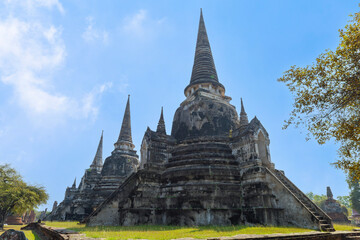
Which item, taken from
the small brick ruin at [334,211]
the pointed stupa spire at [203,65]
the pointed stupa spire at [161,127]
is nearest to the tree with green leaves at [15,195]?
the pointed stupa spire at [161,127]

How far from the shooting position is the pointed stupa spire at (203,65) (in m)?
22.6

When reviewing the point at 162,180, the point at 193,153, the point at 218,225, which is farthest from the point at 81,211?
the point at 218,225

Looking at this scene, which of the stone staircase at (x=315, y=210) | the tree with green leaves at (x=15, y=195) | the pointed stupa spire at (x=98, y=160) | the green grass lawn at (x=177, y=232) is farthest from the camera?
the pointed stupa spire at (x=98, y=160)

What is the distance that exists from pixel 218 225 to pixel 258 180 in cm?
357

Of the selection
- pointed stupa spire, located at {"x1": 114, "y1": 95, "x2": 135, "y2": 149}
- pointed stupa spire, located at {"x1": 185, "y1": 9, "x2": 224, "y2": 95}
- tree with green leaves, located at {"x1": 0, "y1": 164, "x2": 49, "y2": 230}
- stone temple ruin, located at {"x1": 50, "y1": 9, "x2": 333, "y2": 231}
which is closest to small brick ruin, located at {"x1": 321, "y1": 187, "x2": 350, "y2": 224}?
A: stone temple ruin, located at {"x1": 50, "y1": 9, "x2": 333, "y2": 231}

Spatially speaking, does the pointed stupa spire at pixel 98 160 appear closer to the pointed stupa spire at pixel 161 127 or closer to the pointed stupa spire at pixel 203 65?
the pointed stupa spire at pixel 161 127

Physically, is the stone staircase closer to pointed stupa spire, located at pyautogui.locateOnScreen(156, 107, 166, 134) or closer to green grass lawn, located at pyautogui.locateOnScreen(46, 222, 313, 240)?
green grass lawn, located at pyautogui.locateOnScreen(46, 222, 313, 240)

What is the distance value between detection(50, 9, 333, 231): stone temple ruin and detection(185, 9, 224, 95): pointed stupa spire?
1.70 metres

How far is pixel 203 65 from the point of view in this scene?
77.7 feet

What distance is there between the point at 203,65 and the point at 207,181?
13.0 m

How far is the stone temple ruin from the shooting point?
43.4 ft

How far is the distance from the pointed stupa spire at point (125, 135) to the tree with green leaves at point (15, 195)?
986cm

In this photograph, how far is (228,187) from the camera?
1456 centimetres

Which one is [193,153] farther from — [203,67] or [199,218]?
[203,67]
